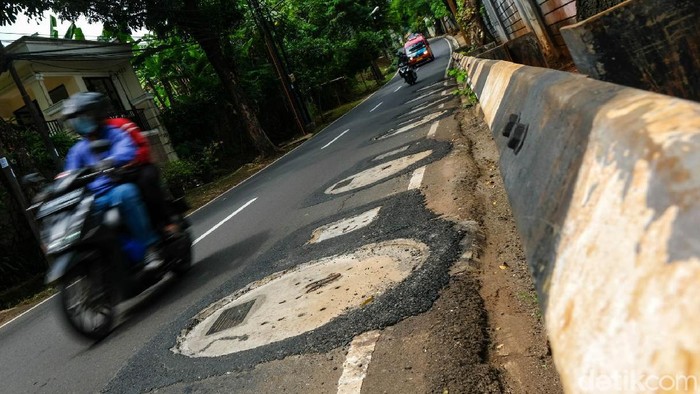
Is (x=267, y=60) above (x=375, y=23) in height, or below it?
below

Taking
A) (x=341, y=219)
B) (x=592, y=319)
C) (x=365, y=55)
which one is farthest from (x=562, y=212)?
(x=365, y=55)

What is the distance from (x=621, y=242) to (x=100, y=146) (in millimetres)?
4620

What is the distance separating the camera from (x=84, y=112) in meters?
4.52

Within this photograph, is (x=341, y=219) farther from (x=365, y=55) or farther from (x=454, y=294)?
(x=365, y=55)

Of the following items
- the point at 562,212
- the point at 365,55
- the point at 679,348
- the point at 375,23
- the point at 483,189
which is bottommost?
the point at 483,189

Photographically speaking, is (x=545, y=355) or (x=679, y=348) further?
(x=545, y=355)

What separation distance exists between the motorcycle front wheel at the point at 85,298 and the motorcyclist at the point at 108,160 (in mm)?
451

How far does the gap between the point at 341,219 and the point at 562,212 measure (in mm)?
4014

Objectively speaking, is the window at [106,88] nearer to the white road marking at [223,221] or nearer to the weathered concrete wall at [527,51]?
the white road marking at [223,221]

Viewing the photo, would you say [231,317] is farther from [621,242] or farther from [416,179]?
[621,242]

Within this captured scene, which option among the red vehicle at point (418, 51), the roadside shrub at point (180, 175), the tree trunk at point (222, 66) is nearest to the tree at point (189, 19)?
the tree trunk at point (222, 66)

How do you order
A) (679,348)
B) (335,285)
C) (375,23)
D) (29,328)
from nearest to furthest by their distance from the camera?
(679,348) < (335,285) < (29,328) < (375,23)

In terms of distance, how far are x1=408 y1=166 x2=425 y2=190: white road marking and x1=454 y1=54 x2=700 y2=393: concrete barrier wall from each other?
3.91m

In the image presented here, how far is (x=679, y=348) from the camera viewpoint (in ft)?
2.35
